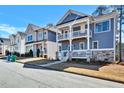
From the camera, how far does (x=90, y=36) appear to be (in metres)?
28.3

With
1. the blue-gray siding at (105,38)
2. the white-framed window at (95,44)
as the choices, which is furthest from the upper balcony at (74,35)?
the white-framed window at (95,44)

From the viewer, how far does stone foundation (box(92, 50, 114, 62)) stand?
2369 cm

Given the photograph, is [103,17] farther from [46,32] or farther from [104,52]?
[46,32]

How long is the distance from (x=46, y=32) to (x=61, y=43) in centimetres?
637

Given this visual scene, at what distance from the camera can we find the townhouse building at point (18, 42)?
52763 millimetres

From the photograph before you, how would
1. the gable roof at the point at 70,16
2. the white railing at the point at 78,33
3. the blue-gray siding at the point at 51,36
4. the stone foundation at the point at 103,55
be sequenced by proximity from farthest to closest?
1. the blue-gray siding at the point at 51,36
2. the gable roof at the point at 70,16
3. the white railing at the point at 78,33
4. the stone foundation at the point at 103,55

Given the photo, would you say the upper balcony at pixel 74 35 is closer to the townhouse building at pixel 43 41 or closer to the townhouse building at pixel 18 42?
the townhouse building at pixel 43 41

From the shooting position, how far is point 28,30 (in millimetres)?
46125

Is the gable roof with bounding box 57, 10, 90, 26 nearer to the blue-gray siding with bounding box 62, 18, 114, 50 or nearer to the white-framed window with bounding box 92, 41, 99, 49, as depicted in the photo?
the blue-gray siding with bounding box 62, 18, 114, 50

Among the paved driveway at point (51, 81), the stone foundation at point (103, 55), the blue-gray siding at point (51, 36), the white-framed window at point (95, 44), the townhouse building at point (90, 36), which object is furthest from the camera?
the blue-gray siding at point (51, 36)

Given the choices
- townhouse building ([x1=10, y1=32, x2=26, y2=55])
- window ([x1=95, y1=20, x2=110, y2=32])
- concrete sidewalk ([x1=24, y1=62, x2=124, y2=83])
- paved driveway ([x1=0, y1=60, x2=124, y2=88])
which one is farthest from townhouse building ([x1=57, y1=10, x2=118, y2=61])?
townhouse building ([x1=10, y1=32, x2=26, y2=55])

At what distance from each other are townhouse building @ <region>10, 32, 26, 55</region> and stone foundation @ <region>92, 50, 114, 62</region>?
29705 millimetres

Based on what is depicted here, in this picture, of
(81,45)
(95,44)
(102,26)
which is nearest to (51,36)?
(81,45)

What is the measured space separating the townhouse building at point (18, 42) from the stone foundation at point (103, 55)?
29.7 meters
